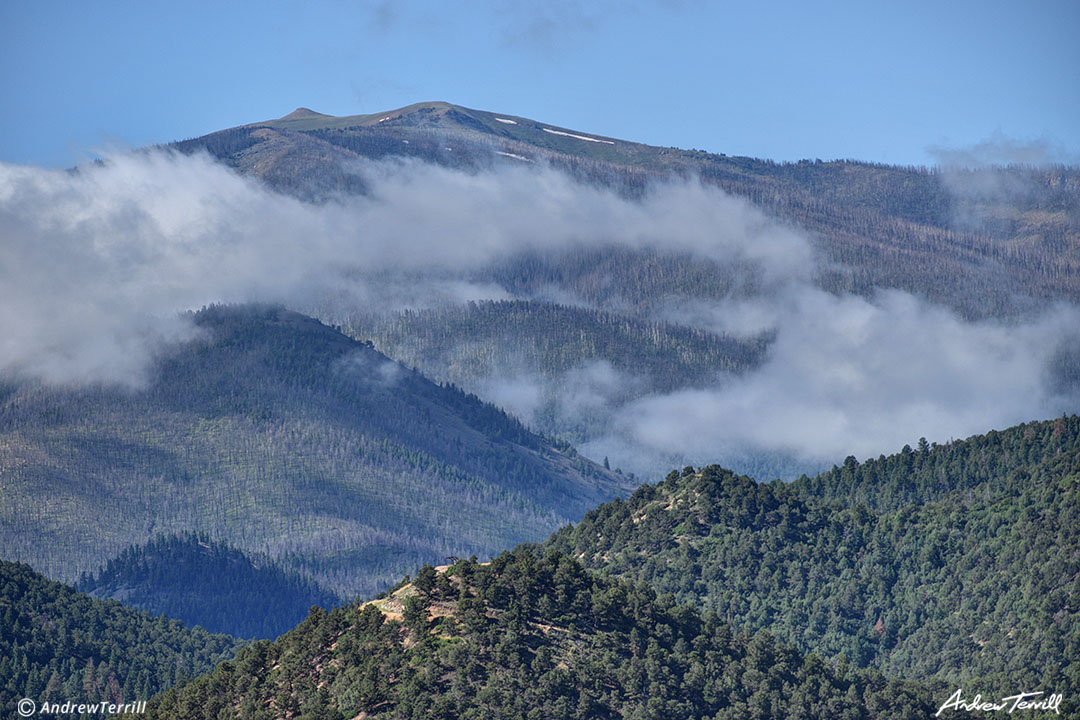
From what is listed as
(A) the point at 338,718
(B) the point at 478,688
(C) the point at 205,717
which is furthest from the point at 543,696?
(C) the point at 205,717

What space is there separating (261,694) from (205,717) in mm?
5879

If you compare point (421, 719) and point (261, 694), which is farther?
point (261, 694)

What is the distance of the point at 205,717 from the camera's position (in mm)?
199875

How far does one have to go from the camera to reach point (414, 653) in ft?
648

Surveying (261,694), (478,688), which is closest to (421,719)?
(478,688)

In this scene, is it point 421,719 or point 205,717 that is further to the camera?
point 205,717

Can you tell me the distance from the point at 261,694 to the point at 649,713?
36624mm

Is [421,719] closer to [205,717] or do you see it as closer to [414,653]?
[414,653]

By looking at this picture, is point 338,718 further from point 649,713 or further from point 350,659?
point 649,713

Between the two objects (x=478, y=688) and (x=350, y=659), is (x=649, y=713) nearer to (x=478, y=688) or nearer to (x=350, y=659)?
(x=478, y=688)

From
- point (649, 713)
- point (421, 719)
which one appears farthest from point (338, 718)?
point (649, 713)

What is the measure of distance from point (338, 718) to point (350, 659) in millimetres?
9751

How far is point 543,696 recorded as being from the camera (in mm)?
193125

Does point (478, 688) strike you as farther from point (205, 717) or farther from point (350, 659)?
point (205, 717)
